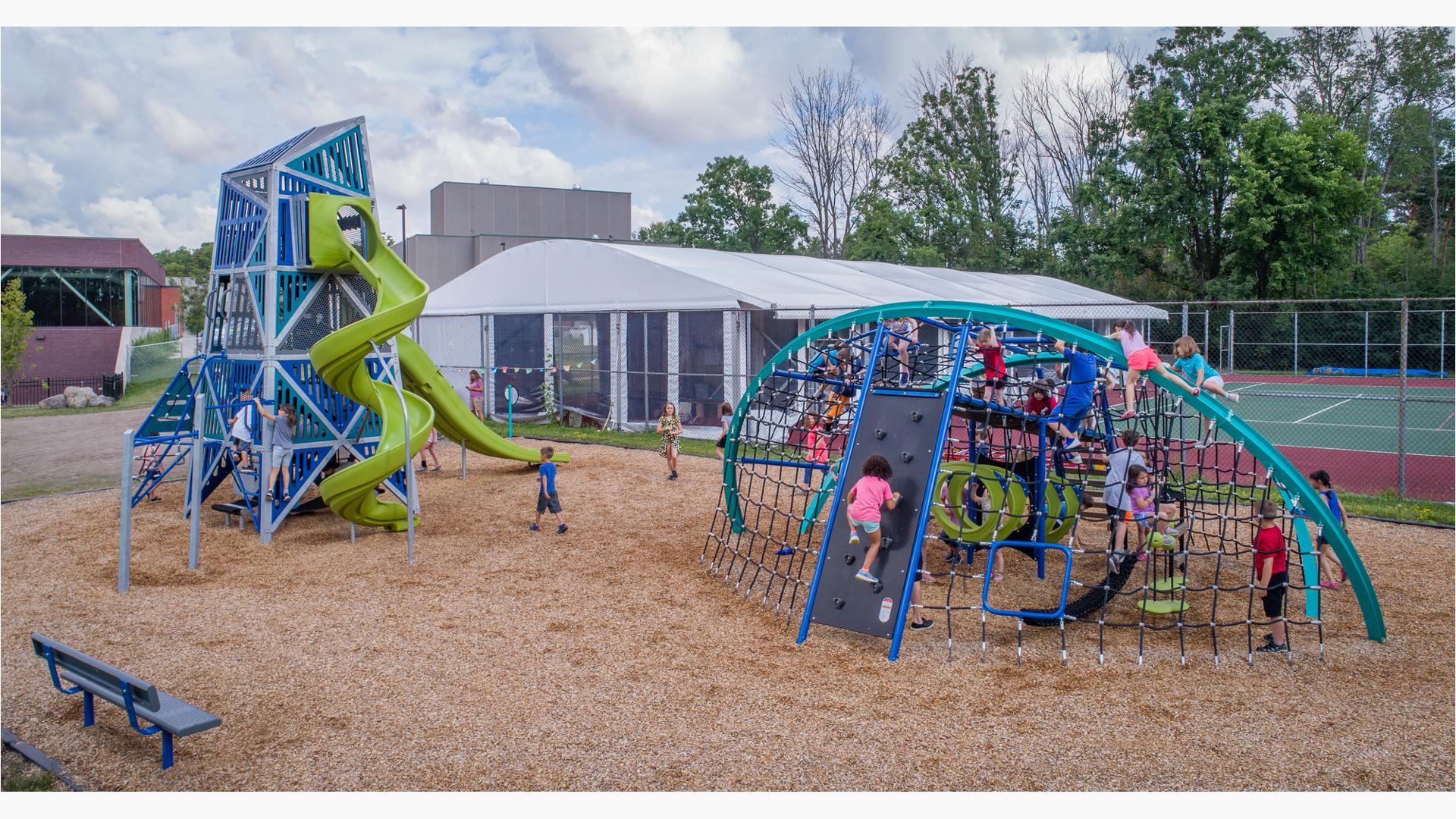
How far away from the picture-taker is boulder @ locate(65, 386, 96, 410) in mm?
29375

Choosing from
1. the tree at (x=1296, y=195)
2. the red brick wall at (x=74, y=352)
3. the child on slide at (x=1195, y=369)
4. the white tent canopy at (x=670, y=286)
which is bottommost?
the child on slide at (x=1195, y=369)

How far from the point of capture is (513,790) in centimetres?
542

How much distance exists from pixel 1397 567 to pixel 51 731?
→ 11776 mm

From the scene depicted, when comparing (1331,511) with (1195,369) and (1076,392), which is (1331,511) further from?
(1076,392)

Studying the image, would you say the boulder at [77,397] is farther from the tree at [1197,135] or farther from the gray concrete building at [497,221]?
the tree at [1197,135]

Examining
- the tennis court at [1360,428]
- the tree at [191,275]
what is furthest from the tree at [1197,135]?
the tree at [191,275]

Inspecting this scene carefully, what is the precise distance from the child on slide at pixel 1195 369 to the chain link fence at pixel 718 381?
585 centimetres

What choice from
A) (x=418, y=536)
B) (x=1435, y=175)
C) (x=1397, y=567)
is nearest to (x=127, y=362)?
(x=418, y=536)

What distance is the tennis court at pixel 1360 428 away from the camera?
14.9 meters

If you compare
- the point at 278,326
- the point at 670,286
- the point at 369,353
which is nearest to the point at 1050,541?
the point at 369,353

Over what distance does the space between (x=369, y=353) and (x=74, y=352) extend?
106ft

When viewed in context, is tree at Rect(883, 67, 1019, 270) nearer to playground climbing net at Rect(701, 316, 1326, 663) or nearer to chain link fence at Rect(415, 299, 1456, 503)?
chain link fence at Rect(415, 299, 1456, 503)

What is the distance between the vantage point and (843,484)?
835 cm

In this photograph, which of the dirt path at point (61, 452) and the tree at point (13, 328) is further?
the tree at point (13, 328)
